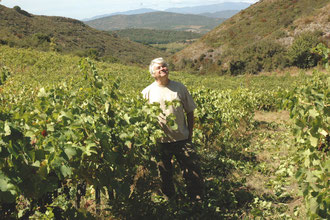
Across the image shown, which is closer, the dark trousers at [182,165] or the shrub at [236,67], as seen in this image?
the dark trousers at [182,165]

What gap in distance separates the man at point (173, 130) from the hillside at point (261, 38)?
2975cm

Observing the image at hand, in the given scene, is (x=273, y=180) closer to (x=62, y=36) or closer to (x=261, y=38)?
(x=261, y=38)

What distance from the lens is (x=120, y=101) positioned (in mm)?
2957

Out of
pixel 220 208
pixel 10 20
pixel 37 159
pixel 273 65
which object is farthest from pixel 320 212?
pixel 10 20

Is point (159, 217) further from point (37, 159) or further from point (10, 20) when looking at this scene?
point (10, 20)

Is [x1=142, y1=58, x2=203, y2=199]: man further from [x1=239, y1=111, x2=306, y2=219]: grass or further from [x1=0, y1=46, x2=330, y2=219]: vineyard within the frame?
[x1=239, y1=111, x2=306, y2=219]: grass

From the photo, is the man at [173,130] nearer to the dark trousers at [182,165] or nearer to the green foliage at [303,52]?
the dark trousers at [182,165]

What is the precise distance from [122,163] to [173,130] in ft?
2.60

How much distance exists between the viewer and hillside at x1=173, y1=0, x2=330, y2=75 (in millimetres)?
33125

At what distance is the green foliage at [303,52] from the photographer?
93.3 feet

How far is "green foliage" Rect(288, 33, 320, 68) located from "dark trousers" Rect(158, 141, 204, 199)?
29441 mm

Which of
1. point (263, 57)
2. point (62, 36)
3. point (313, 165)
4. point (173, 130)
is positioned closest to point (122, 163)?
point (173, 130)

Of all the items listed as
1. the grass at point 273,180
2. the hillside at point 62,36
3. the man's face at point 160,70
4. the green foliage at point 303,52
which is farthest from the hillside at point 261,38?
the man's face at point 160,70

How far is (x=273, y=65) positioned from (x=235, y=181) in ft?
107
